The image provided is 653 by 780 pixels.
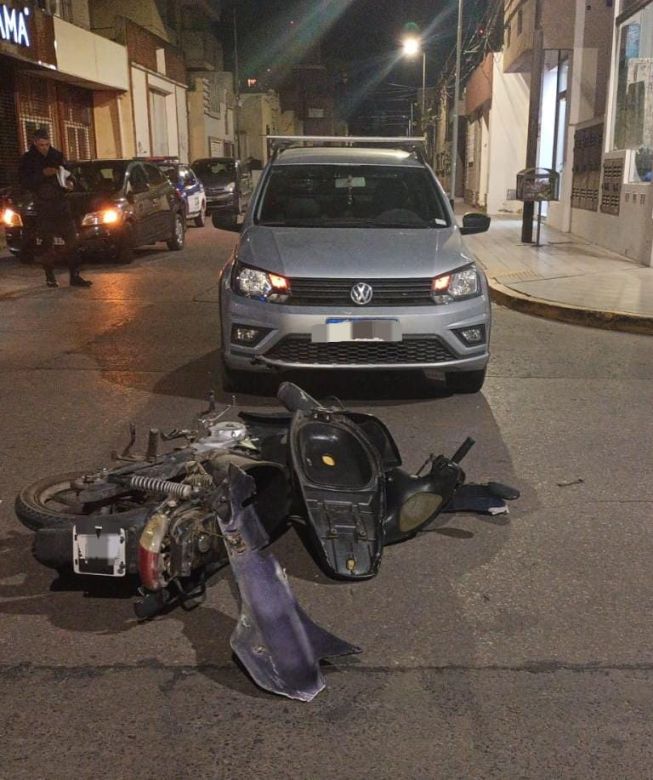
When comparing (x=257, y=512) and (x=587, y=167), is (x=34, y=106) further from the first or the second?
(x=257, y=512)

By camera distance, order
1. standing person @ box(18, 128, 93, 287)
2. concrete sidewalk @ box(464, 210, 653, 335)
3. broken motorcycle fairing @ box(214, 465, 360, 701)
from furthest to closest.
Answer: standing person @ box(18, 128, 93, 287), concrete sidewalk @ box(464, 210, 653, 335), broken motorcycle fairing @ box(214, 465, 360, 701)

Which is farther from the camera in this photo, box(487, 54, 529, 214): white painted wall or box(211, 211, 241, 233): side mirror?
box(487, 54, 529, 214): white painted wall

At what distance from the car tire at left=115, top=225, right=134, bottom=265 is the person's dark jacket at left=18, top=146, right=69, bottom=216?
8.39ft

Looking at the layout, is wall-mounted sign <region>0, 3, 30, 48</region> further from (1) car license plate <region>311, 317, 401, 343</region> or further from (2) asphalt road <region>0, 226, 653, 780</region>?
(1) car license plate <region>311, 317, 401, 343</region>

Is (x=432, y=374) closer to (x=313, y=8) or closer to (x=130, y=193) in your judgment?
(x=130, y=193)

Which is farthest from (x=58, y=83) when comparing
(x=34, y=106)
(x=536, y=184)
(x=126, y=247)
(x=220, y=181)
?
(x=536, y=184)

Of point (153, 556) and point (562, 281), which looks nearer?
point (153, 556)

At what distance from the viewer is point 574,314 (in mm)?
9516

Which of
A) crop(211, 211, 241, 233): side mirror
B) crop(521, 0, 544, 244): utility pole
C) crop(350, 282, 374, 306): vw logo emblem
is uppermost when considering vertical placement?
crop(521, 0, 544, 244): utility pole

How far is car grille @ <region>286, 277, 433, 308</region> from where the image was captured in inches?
229

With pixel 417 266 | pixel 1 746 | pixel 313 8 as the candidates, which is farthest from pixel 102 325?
pixel 313 8

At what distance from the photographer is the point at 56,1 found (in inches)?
969

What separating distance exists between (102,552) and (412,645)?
46.7 inches

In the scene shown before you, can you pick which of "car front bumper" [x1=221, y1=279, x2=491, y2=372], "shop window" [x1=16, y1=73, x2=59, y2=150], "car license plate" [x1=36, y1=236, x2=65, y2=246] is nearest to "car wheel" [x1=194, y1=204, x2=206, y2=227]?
"shop window" [x1=16, y1=73, x2=59, y2=150]
